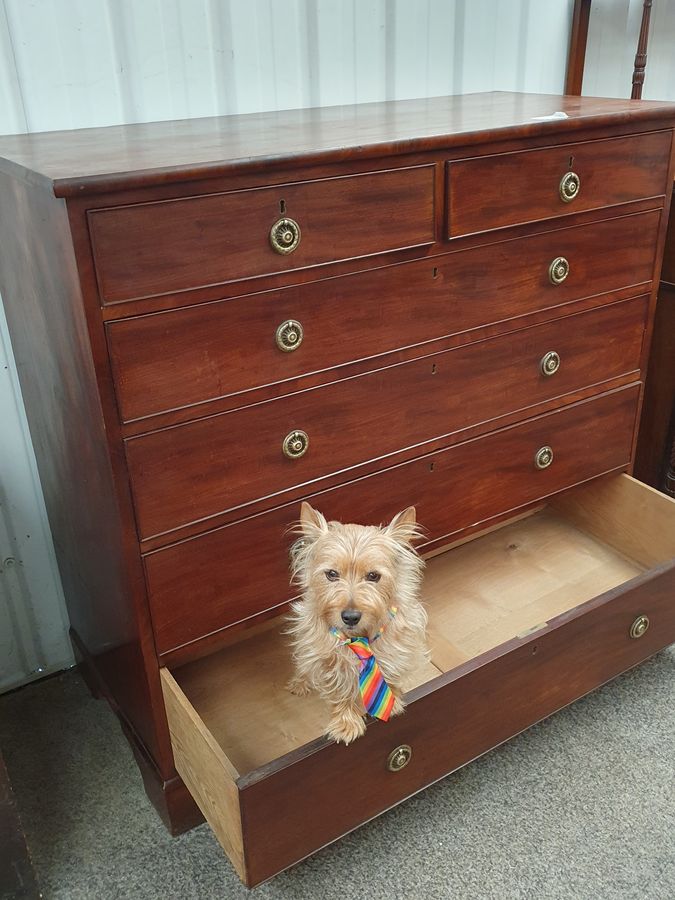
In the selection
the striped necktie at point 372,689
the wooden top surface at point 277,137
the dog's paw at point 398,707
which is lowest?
the dog's paw at point 398,707

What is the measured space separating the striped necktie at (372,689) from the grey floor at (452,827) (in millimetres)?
397

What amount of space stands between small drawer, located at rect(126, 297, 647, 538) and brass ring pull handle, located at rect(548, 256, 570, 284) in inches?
3.5

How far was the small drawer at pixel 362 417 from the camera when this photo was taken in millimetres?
1228

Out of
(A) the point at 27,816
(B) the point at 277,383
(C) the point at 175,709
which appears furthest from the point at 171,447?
→ (A) the point at 27,816

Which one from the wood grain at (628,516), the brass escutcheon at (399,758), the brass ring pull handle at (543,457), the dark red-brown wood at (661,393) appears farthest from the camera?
the dark red-brown wood at (661,393)

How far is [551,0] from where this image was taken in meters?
1.99

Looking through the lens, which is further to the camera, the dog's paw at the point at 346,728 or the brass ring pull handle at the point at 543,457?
the brass ring pull handle at the point at 543,457

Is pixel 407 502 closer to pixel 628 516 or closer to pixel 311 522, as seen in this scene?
pixel 311 522

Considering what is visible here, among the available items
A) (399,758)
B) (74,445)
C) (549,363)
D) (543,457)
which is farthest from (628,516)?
(74,445)

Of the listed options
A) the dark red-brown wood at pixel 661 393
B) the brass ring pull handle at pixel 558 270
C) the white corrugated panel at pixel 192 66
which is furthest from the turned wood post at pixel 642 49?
the brass ring pull handle at pixel 558 270

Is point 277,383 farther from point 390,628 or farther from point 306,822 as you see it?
point 306,822

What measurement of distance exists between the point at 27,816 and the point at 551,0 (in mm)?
2210

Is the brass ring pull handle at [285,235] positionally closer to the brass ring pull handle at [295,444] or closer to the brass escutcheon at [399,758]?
the brass ring pull handle at [295,444]

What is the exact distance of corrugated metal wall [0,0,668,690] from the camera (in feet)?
4.80
